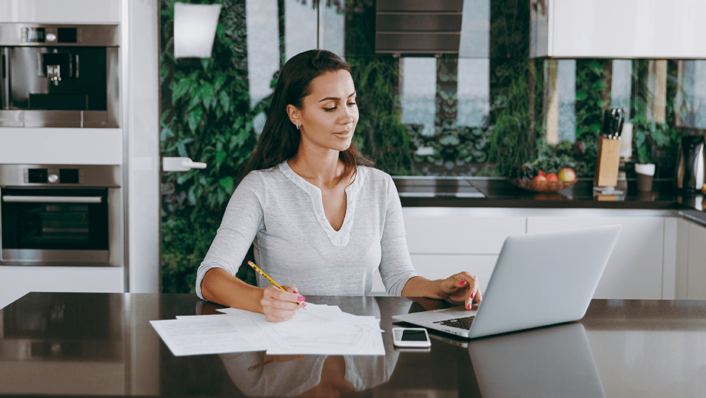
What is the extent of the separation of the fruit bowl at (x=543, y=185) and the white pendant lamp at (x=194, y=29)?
1702 millimetres

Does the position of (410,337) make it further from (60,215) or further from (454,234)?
(60,215)

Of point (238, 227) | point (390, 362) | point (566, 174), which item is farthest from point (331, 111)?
point (566, 174)

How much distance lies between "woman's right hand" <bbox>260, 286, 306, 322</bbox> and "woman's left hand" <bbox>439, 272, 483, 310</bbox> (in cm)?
37

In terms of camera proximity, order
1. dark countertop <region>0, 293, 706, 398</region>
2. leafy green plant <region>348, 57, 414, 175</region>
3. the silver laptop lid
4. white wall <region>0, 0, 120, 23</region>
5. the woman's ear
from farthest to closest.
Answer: leafy green plant <region>348, 57, 414, 175</region>
white wall <region>0, 0, 120, 23</region>
the woman's ear
the silver laptop lid
dark countertop <region>0, 293, 706, 398</region>

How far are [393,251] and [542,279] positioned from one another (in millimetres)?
723

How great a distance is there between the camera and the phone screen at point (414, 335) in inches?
46.2

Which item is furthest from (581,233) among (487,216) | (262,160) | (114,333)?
(487,216)

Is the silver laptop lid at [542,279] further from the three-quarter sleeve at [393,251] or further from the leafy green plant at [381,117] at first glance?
the leafy green plant at [381,117]

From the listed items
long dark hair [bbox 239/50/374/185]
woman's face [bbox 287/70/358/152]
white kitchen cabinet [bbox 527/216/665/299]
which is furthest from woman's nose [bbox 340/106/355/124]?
white kitchen cabinet [bbox 527/216/665/299]

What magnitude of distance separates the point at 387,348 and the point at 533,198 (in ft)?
6.67

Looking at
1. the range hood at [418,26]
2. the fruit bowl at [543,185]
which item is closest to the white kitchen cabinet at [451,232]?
the fruit bowl at [543,185]

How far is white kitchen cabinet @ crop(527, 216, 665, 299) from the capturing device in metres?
2.95

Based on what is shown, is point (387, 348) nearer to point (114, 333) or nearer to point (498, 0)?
point (114, 333)

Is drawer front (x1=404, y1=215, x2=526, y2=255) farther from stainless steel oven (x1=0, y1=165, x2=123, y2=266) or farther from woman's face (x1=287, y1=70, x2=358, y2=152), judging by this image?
stainless steel oven (x1=0, y1=165, x2=123, y2=266)
